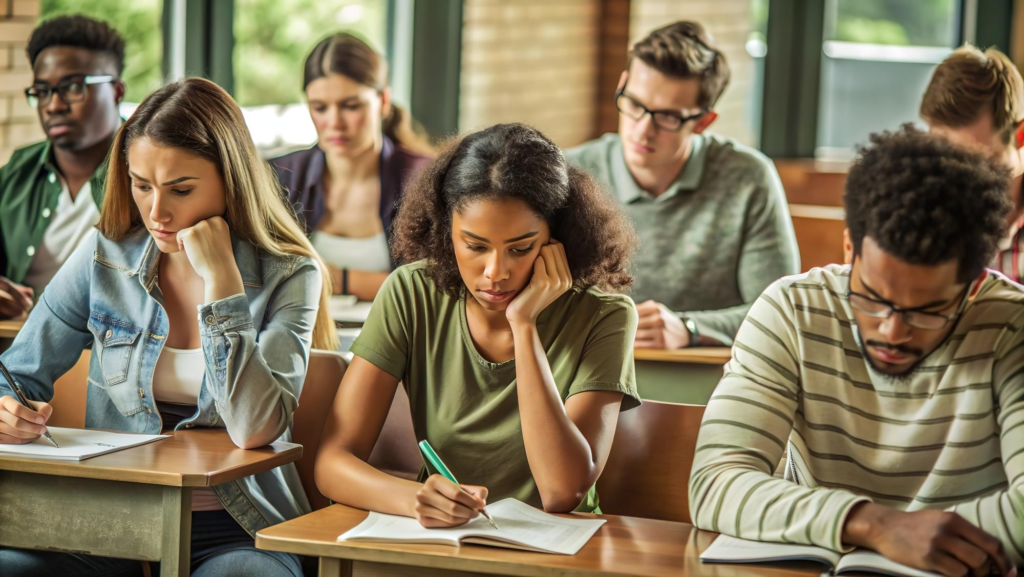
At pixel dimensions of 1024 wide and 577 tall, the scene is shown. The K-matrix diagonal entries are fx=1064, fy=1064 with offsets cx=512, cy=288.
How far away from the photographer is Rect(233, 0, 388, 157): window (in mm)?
4613

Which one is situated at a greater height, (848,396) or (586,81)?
(586,81)

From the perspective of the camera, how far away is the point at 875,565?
1.32 meters

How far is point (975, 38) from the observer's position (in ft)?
19.3

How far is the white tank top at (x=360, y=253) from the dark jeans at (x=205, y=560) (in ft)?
5.55

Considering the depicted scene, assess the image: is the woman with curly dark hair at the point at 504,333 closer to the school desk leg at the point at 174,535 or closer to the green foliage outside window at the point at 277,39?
the school desk leg at the point at 174,535

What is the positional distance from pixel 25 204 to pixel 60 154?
0.19m

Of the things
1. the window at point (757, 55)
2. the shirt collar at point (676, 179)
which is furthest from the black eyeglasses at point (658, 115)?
the window at point (757, 55)

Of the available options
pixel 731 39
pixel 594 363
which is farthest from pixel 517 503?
pixel 731 39

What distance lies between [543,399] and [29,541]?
838 mm

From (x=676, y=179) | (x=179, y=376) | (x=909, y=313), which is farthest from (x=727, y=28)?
(x=909, y=313)

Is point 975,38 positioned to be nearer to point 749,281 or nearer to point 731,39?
point 731,39

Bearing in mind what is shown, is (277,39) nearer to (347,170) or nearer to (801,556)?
(347,170)

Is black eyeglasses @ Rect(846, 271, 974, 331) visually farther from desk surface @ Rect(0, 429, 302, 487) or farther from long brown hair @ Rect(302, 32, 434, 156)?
long brown hair @ Rect(302, 32, 434, 156)

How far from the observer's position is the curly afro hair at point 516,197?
70.6 inches
